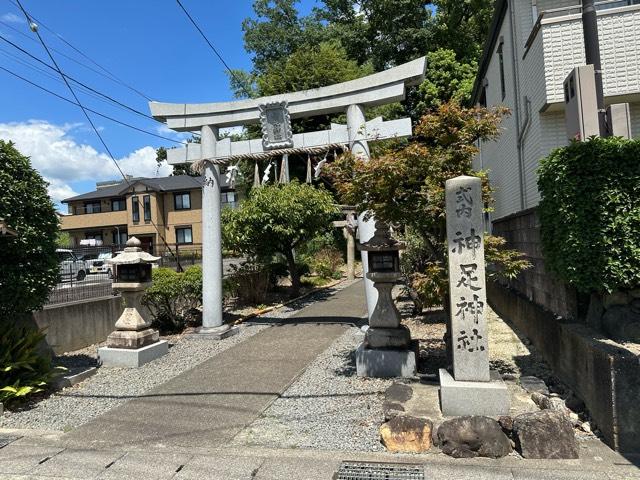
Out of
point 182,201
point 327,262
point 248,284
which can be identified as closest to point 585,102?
→ point 248,284

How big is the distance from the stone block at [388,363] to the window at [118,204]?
125 ft

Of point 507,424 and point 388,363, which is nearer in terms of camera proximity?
point 507,424

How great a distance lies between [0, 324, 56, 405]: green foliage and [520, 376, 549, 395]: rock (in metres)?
6.29

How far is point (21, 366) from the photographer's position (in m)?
6.11

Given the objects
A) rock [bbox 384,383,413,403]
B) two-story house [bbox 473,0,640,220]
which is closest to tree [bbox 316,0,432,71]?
two-story house [bbox 473,0,640,220]

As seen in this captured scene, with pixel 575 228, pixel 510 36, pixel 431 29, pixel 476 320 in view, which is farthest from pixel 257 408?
pixel 431 29

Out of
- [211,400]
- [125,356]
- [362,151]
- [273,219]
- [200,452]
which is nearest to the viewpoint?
[200,452]

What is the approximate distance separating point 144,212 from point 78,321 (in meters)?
31.0

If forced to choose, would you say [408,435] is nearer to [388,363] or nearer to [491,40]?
[388,363]

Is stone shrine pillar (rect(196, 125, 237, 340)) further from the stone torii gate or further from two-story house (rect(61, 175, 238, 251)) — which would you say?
two-story house (rect(61, 175, 238, 251))

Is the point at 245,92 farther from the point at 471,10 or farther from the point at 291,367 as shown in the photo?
the point at 291,367

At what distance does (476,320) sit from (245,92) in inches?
929

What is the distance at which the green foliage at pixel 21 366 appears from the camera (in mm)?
5926

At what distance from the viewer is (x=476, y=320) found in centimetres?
491
